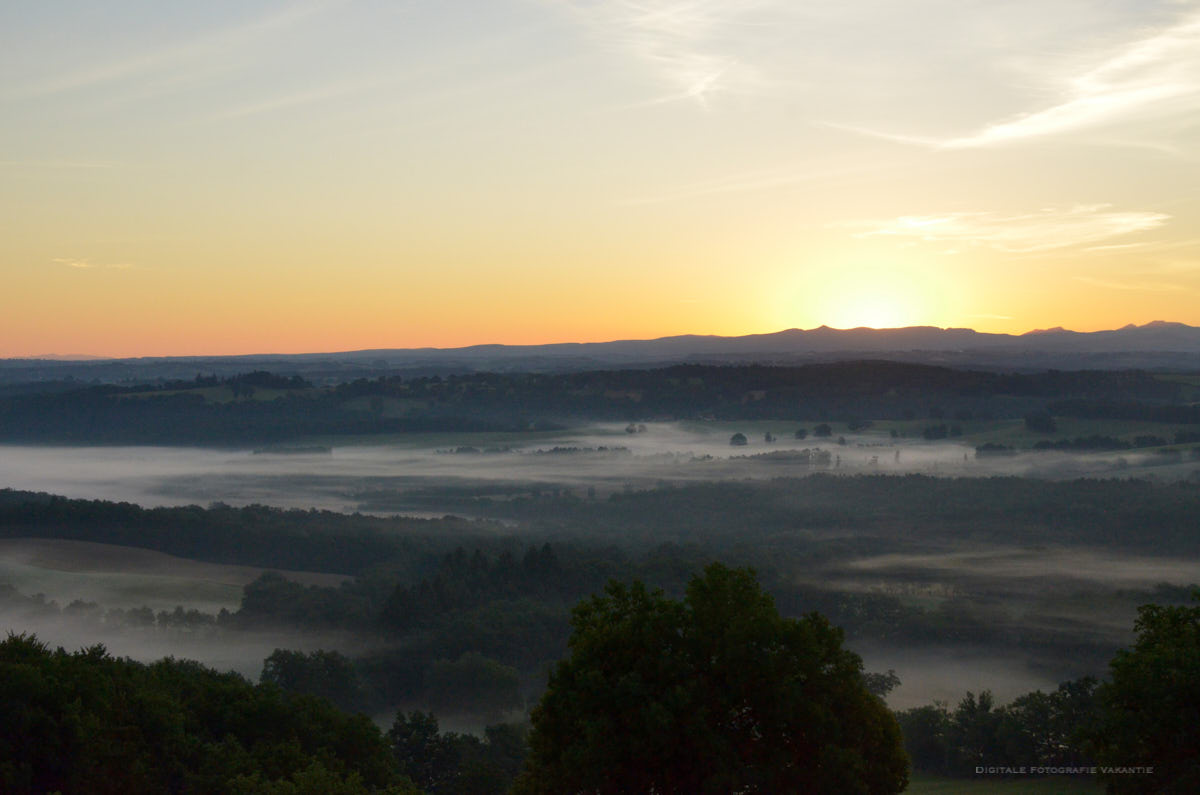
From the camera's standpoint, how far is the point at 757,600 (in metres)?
20.4

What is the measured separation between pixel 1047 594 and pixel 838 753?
354 feet

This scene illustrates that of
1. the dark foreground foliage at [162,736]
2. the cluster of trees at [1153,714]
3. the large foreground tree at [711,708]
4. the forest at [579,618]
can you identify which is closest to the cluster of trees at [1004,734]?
the forest at [579,618]

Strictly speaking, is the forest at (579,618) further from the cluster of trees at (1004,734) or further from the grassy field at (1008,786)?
the grassy field at (1008,786)

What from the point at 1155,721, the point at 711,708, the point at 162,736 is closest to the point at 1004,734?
the point at 1155,721

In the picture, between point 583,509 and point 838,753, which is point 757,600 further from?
point 583,509

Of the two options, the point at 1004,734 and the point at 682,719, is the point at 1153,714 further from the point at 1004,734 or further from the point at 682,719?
the point at 1004,734

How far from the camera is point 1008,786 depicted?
31938 mm

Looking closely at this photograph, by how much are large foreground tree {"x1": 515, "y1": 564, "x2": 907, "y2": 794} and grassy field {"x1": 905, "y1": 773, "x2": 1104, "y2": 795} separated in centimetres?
1160

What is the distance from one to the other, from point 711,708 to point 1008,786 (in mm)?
17216

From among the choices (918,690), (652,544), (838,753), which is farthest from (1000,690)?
(652,544)

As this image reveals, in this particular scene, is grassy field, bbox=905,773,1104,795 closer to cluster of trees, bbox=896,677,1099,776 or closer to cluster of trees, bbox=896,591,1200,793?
cluster of trees, bbox=896,677,1099,776

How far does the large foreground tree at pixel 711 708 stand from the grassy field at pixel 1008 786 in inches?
457

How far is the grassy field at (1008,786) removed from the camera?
2930 centimetres

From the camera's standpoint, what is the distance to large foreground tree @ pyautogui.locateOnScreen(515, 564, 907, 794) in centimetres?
1847
